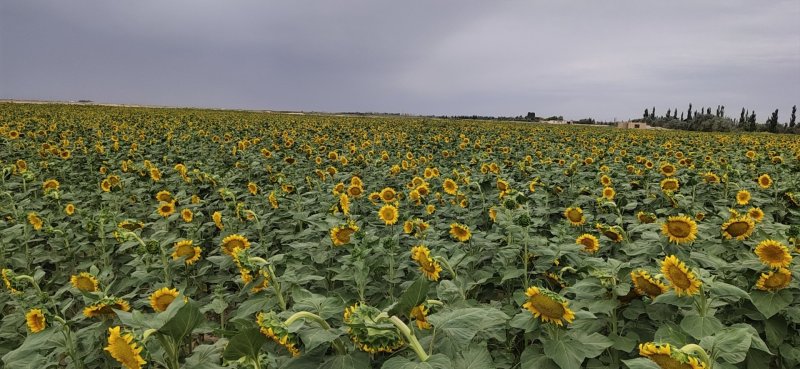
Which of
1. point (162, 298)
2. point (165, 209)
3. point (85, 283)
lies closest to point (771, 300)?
point (162, 298)

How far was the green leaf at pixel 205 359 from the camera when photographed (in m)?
1.55

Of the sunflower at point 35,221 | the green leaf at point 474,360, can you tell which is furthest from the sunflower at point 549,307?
the sunflower at point 35,221

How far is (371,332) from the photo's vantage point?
4.49 ft

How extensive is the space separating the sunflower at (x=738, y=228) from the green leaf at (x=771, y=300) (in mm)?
917

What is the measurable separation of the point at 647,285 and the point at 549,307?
0.65 metres

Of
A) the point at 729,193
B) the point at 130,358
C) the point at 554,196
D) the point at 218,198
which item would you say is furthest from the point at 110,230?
the point at 729,193

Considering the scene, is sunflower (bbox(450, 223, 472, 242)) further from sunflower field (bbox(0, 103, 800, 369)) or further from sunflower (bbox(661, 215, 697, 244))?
sunflower (bbox(661, 215, 697, 244))

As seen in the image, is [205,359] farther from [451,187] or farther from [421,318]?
[451,187]

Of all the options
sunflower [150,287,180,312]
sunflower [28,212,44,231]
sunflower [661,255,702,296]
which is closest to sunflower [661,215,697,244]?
sunflower [661,255,702,296]

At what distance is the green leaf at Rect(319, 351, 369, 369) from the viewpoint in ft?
4.93

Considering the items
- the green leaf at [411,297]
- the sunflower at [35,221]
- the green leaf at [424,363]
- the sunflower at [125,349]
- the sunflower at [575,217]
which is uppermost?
the green leaf at [411,297]

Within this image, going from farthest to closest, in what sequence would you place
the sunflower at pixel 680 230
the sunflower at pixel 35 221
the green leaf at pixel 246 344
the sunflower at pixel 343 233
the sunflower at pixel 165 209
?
the sunflower at pixel 165 209
the sunflower at pixel 35 221
the sunflower at pixel 343 233
the sunflower at pixel 680 230
the green leaf at pixel 246 344

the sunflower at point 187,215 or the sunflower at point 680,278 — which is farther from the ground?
the sunflower at point 680,278

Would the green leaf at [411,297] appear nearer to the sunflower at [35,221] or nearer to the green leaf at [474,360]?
the green leaf at [474,360]
